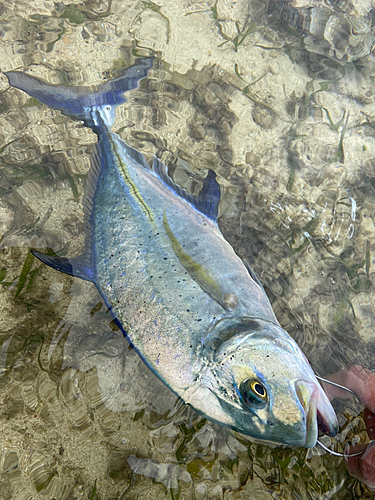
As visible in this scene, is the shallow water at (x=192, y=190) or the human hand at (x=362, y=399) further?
the shallow water at (x=192, y=190)

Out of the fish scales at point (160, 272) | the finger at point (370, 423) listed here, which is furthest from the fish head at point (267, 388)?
the finger at point (370, 423)

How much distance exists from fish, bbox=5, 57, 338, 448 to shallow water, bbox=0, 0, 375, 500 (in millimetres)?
557

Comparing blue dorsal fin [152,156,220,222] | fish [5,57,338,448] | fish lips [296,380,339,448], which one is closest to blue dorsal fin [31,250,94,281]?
fish [5,57,338,448]

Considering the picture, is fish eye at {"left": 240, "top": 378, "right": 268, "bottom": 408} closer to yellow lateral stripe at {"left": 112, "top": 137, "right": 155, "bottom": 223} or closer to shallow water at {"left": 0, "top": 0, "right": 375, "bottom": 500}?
shallow water at {"left": 0, "top": 0, "right": 375, "bottom": 500}

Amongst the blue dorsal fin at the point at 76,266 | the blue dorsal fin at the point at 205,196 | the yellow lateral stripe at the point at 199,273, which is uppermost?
the blue dorsal fin at the point at 205,196

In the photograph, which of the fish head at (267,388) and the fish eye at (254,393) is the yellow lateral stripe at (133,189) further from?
the fish eye at (254,393)

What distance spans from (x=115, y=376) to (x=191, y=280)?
1039 mm

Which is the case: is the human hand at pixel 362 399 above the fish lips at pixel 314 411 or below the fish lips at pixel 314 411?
below

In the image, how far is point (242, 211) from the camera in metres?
3.05

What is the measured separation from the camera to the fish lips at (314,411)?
1.62m

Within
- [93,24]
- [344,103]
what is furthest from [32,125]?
[344,103]

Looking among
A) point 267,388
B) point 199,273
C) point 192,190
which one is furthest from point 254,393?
point 192,190

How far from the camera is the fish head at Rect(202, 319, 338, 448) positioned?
64.1 inches

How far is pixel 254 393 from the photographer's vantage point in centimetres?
168
